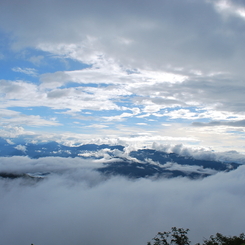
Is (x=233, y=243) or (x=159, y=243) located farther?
(x=159, y=243)

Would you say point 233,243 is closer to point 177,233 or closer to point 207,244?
point 207,244

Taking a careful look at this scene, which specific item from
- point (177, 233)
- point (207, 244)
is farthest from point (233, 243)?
point (177, 233)

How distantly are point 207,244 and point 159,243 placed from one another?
2494 cm

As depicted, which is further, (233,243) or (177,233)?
(177,233)

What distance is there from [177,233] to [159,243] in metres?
12.3

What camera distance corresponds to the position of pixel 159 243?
91.1 meters

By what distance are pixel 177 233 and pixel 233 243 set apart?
27022 millimetres

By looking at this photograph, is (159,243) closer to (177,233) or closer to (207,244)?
(177,233)

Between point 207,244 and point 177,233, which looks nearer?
point 207,244

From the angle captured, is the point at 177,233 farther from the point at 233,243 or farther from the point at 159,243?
the point at 233,243

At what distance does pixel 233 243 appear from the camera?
8456 centimetres

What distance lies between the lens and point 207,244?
88.6 metres

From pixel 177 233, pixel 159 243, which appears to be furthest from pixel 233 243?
pixel 159 243

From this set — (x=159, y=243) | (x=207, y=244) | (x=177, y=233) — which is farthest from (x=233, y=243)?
(x=159, y=243)
